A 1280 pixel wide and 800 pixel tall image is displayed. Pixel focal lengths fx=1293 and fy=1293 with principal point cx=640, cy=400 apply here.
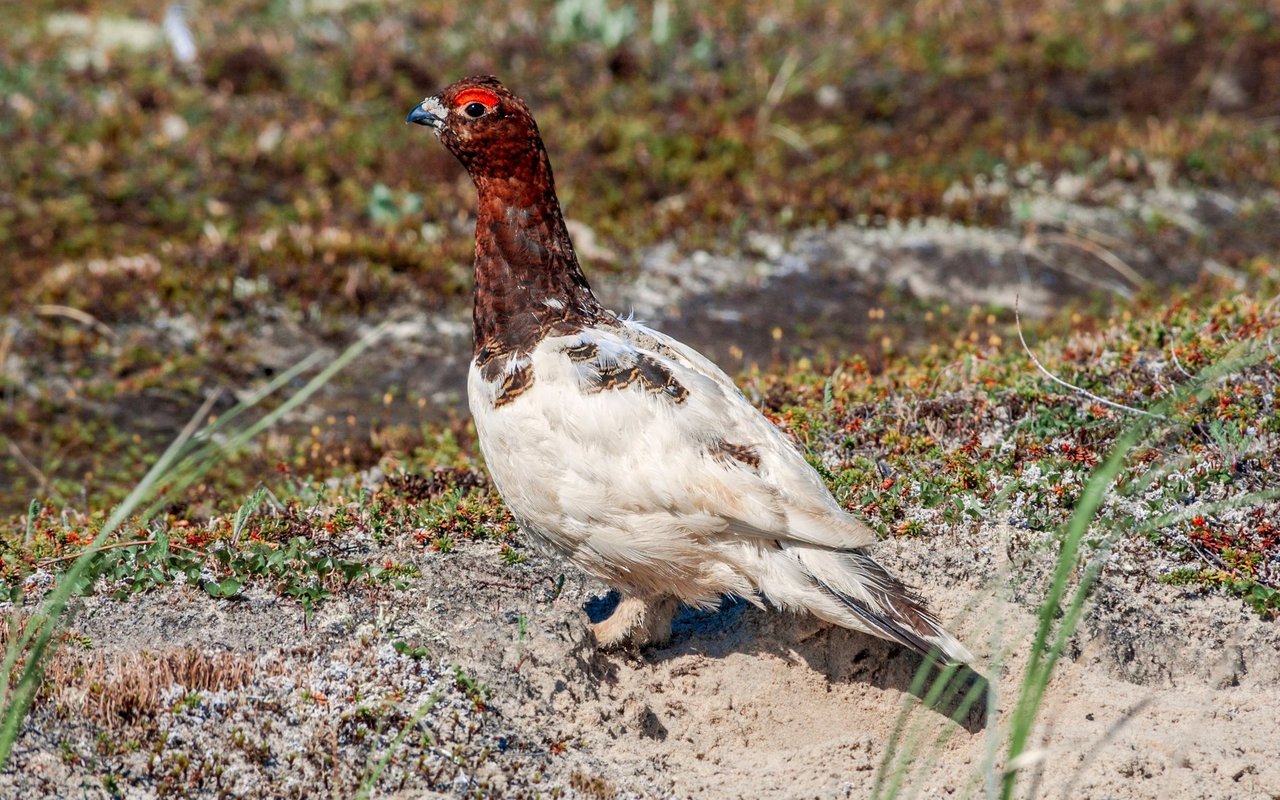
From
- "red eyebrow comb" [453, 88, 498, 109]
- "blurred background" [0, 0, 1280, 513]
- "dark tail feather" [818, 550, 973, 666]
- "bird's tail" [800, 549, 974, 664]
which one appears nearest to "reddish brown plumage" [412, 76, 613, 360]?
"red eyebrow comb" [453, 88, 498, 109]

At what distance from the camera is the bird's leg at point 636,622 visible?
5543 millimetres

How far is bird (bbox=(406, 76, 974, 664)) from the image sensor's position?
5.02 metres

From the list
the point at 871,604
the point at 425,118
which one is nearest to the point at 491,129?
the point at 425,118

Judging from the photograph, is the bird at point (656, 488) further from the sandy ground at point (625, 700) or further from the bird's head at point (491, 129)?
the bird's head at point (491, 129)

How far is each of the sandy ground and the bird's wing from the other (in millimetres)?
765

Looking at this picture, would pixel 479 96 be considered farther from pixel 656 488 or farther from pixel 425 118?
pixel 656 488

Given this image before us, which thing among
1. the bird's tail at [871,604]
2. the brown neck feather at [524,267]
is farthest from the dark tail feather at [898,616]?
the brown neck feather at [524,267]

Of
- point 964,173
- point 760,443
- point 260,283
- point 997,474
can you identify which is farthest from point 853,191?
point 760,443

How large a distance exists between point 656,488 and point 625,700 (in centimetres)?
101

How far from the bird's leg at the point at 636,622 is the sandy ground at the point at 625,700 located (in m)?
0.10

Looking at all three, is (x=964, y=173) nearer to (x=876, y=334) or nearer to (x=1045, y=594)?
(x=876, y=334)

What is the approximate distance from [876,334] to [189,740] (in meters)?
6.61

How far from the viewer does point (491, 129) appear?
5.89 m

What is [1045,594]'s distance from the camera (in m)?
5.66
